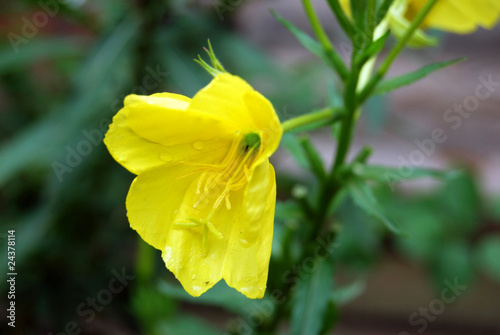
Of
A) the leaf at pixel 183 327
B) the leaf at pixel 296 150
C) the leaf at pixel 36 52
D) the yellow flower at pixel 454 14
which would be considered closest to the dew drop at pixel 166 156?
the leaf at pixel 296 150

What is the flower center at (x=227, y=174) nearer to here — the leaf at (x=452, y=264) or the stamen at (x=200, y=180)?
the stamen at (x=200, y=180)

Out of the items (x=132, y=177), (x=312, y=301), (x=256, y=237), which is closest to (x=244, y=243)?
(x=256, y=237)

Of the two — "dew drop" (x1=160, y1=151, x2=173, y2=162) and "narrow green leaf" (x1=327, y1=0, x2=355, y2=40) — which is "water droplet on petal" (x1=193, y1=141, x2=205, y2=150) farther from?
"narrow green leaf" (x1=327, y1=0, x2=355, y2=40)

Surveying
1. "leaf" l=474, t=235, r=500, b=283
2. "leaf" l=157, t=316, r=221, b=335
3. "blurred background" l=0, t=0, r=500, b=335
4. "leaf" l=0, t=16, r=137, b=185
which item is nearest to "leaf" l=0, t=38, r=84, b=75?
"blurred background" l=0, t=0, r=500, b=335

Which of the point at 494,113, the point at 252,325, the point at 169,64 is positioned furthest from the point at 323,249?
the point at 494,113

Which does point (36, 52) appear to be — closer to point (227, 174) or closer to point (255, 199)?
point (227, 174)

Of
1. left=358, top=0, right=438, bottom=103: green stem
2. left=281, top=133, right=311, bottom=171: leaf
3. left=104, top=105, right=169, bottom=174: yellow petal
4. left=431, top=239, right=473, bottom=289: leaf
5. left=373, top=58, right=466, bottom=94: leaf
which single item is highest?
left=104, top=105, right=169, bottom=174: yellow petal

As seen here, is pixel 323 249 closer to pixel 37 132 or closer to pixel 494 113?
pixel 37 132
